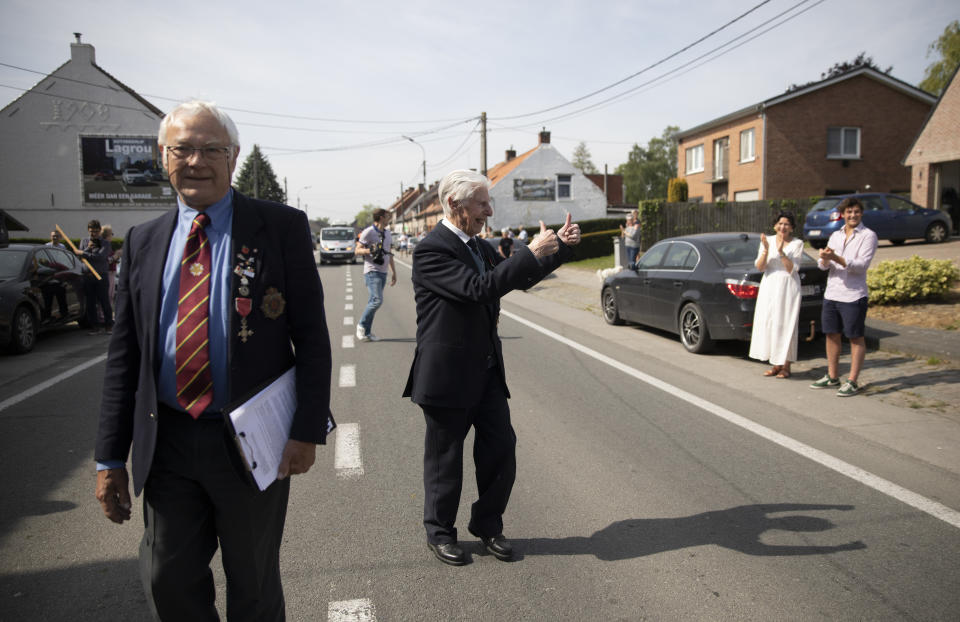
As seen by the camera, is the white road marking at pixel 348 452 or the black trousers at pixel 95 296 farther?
the black trousers at pixel 95 296

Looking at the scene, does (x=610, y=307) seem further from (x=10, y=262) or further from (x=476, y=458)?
(x=10, y=262)

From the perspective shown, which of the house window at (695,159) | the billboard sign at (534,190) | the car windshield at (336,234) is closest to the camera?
the car windshield at (336,234)

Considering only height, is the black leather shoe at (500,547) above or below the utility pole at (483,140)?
below

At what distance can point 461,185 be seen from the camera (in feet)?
10.3

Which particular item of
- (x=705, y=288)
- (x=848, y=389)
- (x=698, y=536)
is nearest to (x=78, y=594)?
(x=698, y=536)

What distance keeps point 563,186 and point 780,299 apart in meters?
47.5

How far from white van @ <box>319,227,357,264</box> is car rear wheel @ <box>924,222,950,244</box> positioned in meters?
24.5

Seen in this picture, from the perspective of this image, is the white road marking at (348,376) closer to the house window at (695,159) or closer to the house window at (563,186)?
the house window at (695,159)

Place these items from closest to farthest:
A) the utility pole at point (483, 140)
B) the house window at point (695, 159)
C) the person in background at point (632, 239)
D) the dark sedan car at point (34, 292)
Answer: the dark sedan car at point (34, 292) < the person in background at point (632, 239) < the utility pole at point (483, 140) < the house window at point (695, 159)

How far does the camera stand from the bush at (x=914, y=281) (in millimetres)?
9781

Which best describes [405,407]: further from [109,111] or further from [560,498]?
[109,111]

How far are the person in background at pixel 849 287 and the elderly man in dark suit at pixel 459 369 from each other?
4.46 metres

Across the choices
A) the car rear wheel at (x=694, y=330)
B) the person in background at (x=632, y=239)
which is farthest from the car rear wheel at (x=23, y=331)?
the person in background at (x=632, y=239)

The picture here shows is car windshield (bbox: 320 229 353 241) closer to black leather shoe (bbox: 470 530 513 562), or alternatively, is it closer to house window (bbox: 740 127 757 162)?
house window (bbox: 740 127 757 162)
